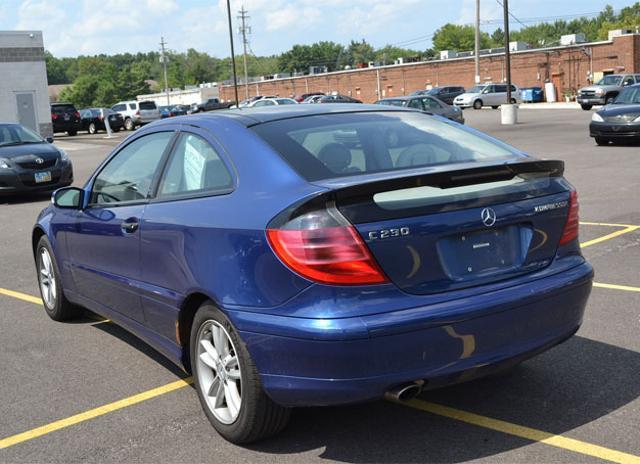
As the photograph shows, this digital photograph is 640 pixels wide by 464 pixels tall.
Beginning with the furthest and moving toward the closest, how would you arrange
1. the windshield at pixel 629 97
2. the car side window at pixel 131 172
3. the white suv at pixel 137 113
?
1. the white suv at pixel 137 113
2. the windshield at pixel 629 97
3. the car side window at pixel 131 172

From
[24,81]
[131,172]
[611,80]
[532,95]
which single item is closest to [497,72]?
[532,95]

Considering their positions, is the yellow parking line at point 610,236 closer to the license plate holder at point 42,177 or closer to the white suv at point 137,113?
the license plate holder at point 42,177

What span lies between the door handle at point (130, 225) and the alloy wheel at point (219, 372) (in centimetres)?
89

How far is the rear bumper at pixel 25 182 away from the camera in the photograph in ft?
49.5

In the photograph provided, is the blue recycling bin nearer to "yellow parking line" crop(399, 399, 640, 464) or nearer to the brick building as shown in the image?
the brick building

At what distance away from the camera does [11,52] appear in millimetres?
37750

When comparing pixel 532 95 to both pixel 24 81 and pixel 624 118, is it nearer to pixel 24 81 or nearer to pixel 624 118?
pixel 24 81

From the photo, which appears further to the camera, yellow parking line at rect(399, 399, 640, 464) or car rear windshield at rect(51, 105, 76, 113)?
car rear windshield at rect(51, 105, 76, 113)

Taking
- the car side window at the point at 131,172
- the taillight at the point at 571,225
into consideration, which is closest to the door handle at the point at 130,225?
the car side window at the point at 131,172

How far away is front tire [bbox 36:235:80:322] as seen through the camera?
20.1 feet

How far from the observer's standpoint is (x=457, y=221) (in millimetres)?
3535

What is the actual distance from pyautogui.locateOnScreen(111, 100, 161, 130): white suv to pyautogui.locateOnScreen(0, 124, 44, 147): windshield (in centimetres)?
3261

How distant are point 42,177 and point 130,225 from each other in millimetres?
11793

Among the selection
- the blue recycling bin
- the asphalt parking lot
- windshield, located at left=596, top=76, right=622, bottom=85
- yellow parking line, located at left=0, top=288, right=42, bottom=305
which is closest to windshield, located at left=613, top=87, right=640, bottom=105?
the asphalt parking lot
